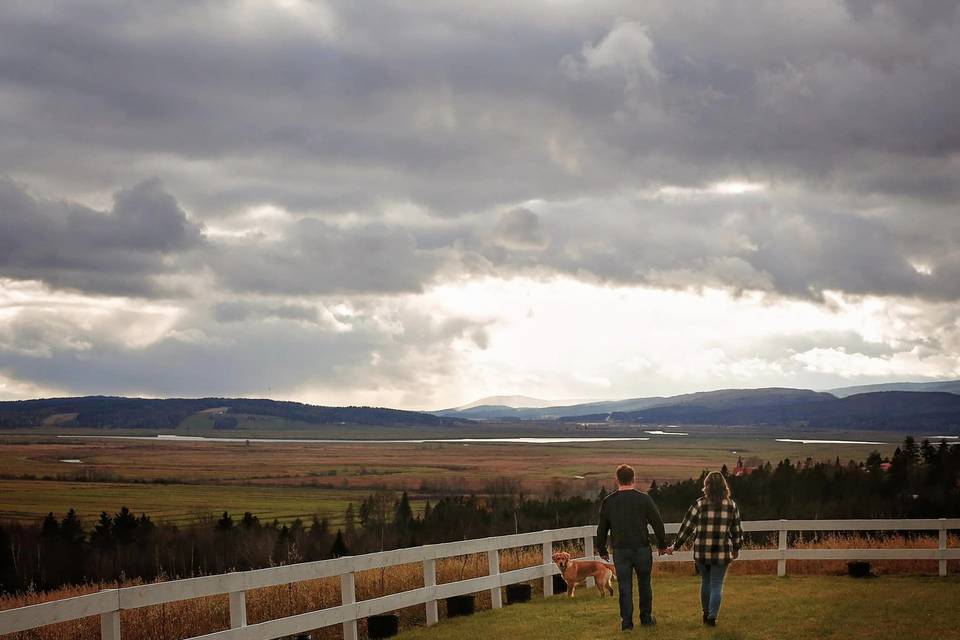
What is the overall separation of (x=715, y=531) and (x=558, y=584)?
5.90 m

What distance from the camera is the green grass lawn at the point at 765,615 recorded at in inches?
530

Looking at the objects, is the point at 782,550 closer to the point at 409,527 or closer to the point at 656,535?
the point at 656,535

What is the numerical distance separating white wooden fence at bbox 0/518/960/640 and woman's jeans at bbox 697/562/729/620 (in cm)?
372

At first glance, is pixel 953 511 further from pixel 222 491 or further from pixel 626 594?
pixel 222 491

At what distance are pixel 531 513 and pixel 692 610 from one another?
84.0 metres

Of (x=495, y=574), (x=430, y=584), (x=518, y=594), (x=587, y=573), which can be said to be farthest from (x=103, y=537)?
(x=430, y=584)

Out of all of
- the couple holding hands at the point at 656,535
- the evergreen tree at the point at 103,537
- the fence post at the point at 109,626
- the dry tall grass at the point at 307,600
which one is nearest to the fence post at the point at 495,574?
the dry tall grass at the point at 307,600

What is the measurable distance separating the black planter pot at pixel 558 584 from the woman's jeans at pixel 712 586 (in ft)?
17.5

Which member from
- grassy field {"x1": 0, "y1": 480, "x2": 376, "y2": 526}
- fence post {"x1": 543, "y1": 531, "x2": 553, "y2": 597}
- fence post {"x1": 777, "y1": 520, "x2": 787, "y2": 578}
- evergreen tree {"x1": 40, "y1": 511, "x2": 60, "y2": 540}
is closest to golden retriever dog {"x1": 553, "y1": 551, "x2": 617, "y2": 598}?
fence post {"x1": 543, "y1": 531, "x2": 553, "y2": 597}

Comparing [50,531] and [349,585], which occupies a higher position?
[349,585]

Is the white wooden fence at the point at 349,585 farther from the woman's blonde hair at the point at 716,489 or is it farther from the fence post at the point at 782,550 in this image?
the woman's blonde hair at the point at 716,489

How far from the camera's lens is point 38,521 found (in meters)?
120

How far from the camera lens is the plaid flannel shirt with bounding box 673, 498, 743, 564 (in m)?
14.0

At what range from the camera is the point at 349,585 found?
13297 mm
